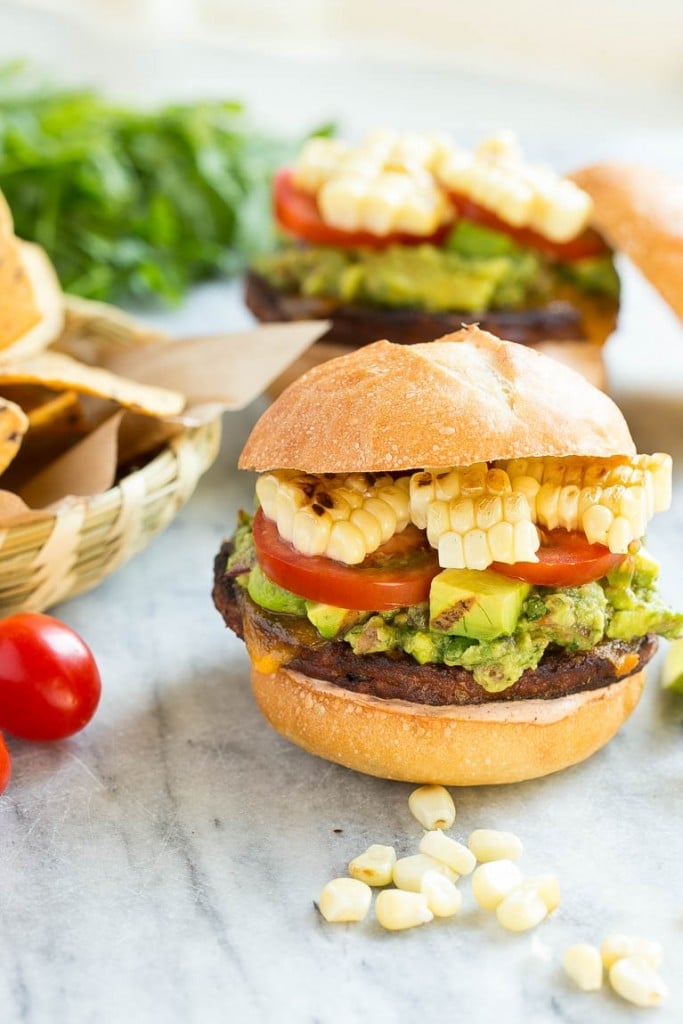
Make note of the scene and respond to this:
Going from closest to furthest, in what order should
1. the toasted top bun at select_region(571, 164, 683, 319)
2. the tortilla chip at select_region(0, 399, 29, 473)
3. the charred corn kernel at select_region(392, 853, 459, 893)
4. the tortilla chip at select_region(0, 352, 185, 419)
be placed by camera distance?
the charred corn kernel at select_region(392, 853, 459, 893), the tortilla chip at select_region(0, 399, 29, 473), the tortilla chip at select_region(0, 352, 185, 419), the toasted top bun at select_region(571, 164, 683, 319)

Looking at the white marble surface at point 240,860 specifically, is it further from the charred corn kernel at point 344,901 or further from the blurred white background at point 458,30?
the blurred white background at point 458,30

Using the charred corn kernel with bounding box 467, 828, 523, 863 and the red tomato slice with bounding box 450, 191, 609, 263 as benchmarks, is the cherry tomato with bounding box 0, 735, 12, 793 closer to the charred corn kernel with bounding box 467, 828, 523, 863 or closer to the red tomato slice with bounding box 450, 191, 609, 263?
the charred corn kernel with bounding box 467, 828, 523, 863

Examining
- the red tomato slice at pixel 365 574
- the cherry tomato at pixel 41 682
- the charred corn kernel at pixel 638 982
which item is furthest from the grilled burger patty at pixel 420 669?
the charred corn kernel at pixel 638 982

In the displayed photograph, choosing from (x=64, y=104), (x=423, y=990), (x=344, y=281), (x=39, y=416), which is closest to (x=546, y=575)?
(x=423, y=990)

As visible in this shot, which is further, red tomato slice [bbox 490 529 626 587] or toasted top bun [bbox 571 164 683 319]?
toasted top bun [bbox 571 164 683 319]

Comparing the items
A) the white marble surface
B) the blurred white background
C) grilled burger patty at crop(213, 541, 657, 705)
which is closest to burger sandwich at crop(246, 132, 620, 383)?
the white marble surface

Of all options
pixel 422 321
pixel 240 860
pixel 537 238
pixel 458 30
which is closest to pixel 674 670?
pixel 240 860

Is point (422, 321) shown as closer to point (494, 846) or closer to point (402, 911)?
point (494, 846)
